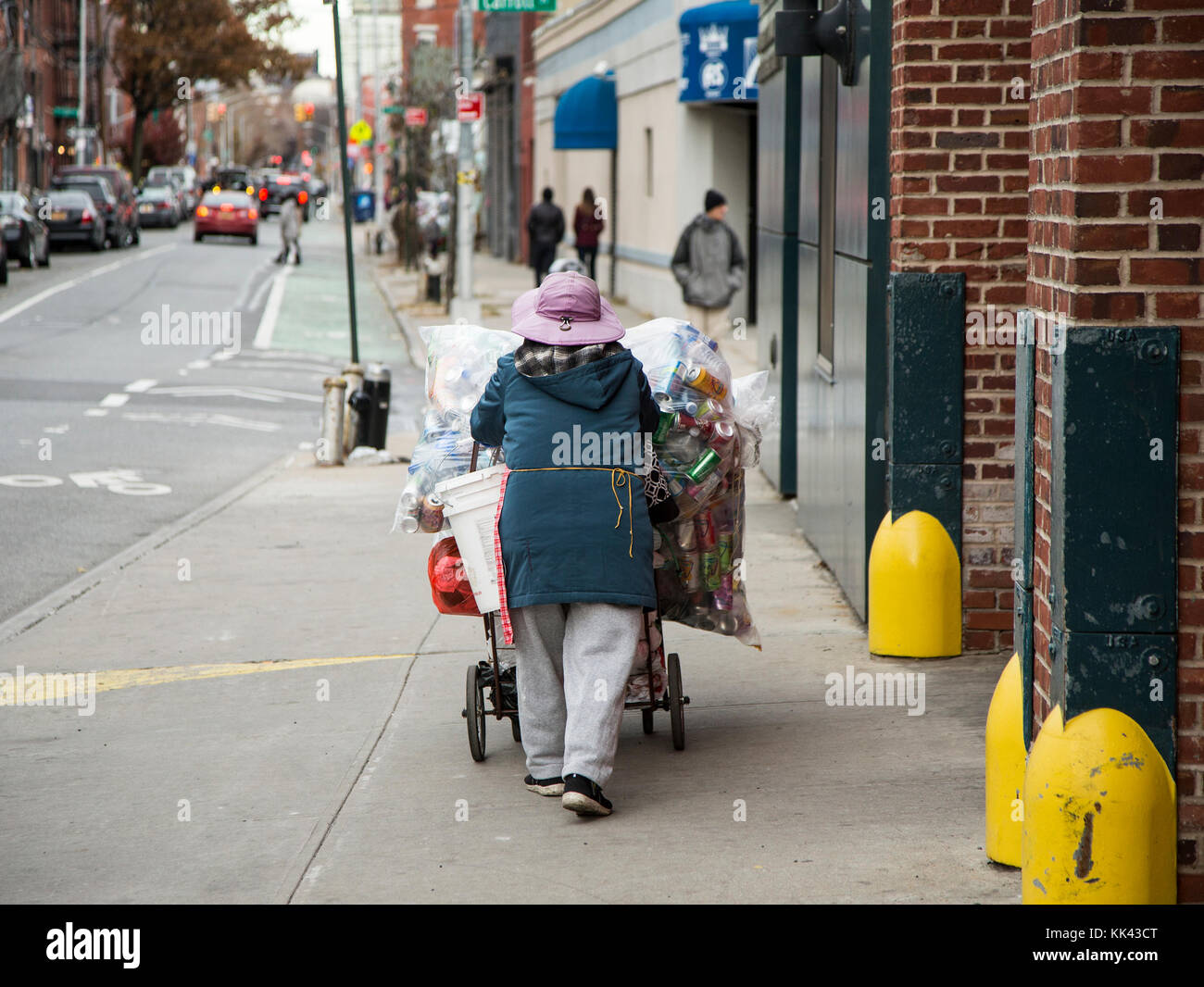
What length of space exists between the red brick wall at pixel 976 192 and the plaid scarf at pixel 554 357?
7.43 feet

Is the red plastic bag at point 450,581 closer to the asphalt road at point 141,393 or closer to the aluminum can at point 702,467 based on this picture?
the aluminum can at point 702,467

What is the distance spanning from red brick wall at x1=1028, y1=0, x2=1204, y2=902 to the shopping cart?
2.16 meters

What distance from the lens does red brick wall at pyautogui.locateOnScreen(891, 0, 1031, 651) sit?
277 inches

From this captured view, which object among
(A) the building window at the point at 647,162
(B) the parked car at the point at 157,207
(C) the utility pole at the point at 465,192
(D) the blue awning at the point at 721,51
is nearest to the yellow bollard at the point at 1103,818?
(D) the blue awning at the point at 721,51

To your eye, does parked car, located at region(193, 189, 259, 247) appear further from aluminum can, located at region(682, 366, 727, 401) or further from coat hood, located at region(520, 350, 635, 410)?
coat hood, located at region(520, 350, 635, 410)

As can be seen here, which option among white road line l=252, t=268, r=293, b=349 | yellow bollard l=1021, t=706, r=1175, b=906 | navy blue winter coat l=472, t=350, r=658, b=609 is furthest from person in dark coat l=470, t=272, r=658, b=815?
white road line l=252, t=268, r=293, b=349

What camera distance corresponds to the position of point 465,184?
24.7 metres

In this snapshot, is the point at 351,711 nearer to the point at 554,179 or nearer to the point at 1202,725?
the point at 1202,725

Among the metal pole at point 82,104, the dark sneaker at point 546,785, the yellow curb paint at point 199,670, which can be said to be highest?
the metal pole at point 82,104

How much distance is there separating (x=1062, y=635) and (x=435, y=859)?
1.98 metres

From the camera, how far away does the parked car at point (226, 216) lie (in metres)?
49.0
